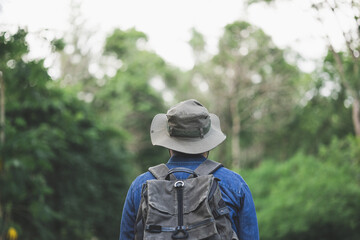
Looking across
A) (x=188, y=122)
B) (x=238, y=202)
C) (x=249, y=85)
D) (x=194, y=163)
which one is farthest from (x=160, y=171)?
(x=249, y=85)

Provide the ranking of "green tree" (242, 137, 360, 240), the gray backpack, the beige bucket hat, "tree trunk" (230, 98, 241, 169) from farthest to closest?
"tree trunk" (230, 98, 241, 169) → "green tree" (242, 137, 360, 240) → the beige bucket hat → the gray backpack

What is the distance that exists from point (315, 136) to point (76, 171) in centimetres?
1394

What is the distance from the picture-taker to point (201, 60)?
35.6m

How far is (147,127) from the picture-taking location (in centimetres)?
3038

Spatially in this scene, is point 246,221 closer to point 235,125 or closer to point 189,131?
point 189,131

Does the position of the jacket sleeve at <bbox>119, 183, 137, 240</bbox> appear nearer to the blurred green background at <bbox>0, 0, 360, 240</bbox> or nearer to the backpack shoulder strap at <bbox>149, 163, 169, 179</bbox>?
the backpack shoulder strap at <bbox>149, 163, 169, 179</bbox>

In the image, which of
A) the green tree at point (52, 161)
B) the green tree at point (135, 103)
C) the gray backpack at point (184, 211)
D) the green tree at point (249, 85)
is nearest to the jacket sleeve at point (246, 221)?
the gray backpack at point (184, 211)

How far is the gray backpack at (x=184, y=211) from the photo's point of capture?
229 cm

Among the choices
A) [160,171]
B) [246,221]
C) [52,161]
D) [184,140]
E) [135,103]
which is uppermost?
[135,103]

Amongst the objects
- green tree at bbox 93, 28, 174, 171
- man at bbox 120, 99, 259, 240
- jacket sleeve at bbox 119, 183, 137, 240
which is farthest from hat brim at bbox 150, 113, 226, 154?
green tree at bbox 93, 28, 174, 171

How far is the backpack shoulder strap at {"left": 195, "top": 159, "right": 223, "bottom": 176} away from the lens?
2.47 metres

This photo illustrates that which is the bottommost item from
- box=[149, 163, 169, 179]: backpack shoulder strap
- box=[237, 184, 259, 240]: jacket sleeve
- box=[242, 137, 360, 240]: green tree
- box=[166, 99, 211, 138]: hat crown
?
box=[242, 137, 360, 240]: green tree

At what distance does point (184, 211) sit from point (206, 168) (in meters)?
0.26

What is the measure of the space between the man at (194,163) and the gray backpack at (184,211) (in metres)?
0.10
